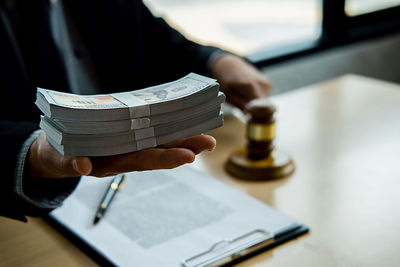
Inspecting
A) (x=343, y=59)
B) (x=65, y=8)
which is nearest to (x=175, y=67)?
(x=65, y=8)

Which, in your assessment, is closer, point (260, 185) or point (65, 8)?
point (260, 185)

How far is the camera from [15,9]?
146 centimetres

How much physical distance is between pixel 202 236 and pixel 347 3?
221 cm

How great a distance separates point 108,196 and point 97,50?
733 millimetres

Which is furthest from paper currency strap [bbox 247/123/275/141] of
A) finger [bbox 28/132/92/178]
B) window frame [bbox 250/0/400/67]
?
window frame [bbox 250/0/400/67]

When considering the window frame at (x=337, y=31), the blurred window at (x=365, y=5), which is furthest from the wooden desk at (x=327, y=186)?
the blurred window at (x=365, y=5)

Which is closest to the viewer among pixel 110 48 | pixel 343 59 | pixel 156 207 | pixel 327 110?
pixel 156 207

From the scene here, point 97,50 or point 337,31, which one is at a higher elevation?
point 97,50

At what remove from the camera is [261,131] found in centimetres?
125

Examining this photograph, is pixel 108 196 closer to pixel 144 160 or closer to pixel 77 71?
pixel 144 160

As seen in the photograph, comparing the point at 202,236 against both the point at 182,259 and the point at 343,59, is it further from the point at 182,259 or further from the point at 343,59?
the point at 343,59

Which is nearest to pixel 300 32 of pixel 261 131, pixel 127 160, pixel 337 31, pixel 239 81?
pixel 337 31

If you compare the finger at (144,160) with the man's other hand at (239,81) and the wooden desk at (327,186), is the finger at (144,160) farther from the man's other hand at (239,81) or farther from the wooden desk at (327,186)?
the man's other hand at (239,81)

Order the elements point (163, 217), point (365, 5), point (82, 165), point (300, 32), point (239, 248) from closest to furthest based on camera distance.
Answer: point (82, 165) → point (239, 248) → point (163, 217) → point (365, 5) → point (300, 32)
